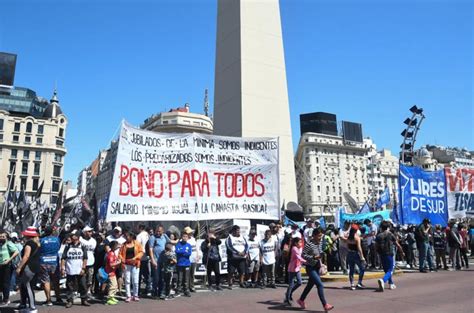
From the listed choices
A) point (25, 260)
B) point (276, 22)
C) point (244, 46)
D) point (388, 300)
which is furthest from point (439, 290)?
point (276, 22)

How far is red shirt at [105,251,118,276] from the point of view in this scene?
871 cm

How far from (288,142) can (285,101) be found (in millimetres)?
2380

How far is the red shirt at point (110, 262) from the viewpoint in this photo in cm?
871

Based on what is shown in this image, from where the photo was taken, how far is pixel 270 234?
1077 centimetres

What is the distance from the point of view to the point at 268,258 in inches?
413

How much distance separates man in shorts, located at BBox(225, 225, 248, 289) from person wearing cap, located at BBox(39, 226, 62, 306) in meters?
4.12

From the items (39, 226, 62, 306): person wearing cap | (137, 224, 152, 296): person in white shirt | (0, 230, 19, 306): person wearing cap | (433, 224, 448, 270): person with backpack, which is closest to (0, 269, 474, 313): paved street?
(39, 226, 62, 306): person wearing cap

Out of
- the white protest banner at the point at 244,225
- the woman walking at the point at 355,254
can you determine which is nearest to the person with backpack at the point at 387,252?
the woman walking at the point at 355,254

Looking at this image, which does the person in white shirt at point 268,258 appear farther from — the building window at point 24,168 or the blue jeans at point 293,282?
the building window at point 24,168

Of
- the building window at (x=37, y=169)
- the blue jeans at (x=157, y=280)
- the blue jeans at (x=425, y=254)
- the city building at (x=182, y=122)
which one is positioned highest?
the city building at (x=182, y=122)

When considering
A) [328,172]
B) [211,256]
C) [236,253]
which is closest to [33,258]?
[211,256]

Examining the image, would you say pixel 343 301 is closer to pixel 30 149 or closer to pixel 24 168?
pixel 24 168

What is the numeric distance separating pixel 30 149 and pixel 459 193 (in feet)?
286

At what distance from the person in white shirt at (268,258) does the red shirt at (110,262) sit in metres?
3.76
